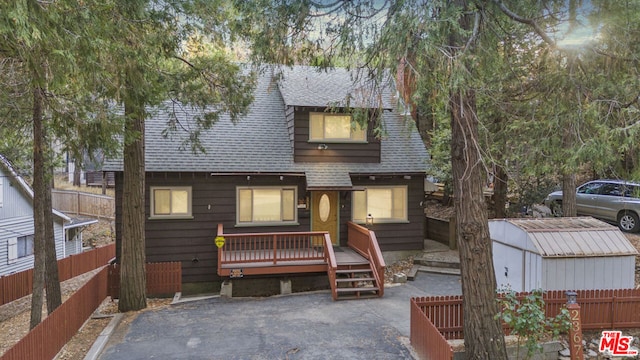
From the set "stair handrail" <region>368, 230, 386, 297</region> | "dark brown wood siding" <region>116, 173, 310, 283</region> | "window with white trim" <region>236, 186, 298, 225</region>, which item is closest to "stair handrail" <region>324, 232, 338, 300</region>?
"stair handrail" <region>368, 230, 386, 297</region>

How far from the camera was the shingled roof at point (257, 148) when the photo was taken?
12.3 meters

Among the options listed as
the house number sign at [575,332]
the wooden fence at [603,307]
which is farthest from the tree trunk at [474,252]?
the wooden fence at [603,307]

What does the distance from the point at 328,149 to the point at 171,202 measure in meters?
5.22

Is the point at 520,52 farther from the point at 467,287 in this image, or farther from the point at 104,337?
the point at 104,337

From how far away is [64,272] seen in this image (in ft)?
51.9

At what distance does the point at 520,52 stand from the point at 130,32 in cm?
842

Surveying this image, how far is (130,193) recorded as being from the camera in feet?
31.6

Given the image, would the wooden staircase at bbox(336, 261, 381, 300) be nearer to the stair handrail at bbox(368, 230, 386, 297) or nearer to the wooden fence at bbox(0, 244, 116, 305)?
the stair handrail at bbox(368, 230, 386, 297)

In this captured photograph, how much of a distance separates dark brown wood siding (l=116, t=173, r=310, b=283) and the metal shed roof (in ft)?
26.0

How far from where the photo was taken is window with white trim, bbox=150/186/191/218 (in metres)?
12.1

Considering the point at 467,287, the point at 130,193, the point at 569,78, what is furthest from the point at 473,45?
the point at 130,193

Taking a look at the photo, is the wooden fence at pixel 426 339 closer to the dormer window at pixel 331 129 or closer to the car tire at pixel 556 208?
the dormer window at pixel 331 129

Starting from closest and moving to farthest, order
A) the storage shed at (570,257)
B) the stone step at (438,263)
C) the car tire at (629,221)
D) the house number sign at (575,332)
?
the house number sign at (575,332), the storage shed at (570,257), the stone step at (438,263), the car tire at (629,221)

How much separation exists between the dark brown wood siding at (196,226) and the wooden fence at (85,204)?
14054 mm
